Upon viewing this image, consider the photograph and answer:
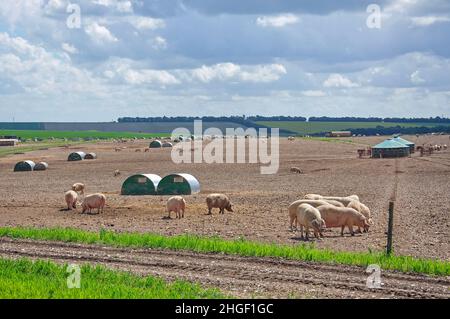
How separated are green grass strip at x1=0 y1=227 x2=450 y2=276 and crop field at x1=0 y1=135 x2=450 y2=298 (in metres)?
0.03

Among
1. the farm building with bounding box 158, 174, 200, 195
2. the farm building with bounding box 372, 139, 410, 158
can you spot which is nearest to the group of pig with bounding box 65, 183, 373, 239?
the farm building with bounding box 158, 174, 200, 195

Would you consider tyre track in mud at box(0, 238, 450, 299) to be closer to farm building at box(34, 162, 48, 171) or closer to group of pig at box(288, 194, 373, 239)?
group of pig at box(288, 194, 373, 239)

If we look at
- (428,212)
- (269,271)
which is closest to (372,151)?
(428,212)

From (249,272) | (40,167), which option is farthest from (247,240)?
(40,167)

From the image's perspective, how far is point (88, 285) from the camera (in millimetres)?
14516

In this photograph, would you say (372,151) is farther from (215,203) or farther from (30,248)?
(30,248)

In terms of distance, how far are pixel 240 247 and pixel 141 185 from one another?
19.9 metres

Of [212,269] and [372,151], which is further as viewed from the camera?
[372,151]

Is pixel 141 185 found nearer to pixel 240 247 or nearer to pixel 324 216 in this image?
pixel 324 216

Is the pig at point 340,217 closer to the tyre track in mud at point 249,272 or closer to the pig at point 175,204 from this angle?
the tyre track in mud at point 249,272

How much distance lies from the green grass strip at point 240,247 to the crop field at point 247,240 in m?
0.03
